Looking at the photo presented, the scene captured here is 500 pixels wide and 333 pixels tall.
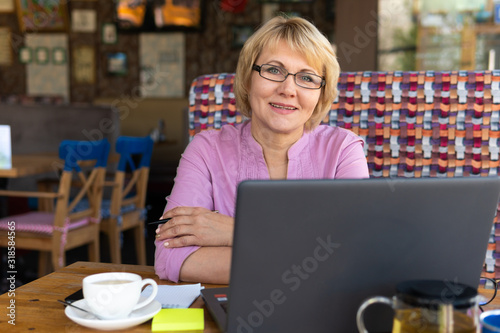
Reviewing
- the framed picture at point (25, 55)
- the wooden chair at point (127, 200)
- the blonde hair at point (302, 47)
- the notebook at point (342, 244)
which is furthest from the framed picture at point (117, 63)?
the notebook at point (342, 244)

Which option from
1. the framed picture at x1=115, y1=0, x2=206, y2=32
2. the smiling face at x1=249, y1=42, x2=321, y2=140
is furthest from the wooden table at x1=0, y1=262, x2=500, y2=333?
the framed picture at x1=115, y1=0, x2=206, y2=32

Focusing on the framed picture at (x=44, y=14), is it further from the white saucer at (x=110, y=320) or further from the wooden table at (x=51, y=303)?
the white saucer at (x=110, y=320)

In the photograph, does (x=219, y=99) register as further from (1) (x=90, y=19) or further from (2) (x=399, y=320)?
(1) (x=90, y=19)

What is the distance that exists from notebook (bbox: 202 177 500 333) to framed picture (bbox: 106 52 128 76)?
6.69m

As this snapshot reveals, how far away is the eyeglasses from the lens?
1.46 metres

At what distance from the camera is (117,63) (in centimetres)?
705

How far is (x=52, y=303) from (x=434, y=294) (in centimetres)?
67

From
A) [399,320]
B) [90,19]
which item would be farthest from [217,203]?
[90,19]

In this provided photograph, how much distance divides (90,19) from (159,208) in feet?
10.1

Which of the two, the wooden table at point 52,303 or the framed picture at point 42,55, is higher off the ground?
the framed picture at point 42,55

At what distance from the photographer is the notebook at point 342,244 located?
2.23 ft

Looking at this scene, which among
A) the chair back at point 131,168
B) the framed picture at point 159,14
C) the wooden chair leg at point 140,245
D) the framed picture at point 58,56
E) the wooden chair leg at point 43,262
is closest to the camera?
the wooden chair leg at point 43,262

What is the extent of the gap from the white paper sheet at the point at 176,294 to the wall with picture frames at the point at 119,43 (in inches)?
233

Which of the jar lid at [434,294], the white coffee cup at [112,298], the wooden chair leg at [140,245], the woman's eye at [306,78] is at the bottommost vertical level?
the wooden chair leg at [140,245]
